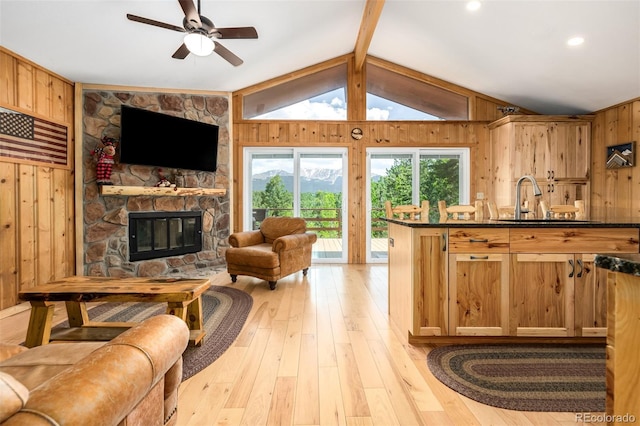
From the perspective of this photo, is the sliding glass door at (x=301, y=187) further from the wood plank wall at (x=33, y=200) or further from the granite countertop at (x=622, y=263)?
the granite countertop at (x=622, y=263)

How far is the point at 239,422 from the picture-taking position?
1465 mm

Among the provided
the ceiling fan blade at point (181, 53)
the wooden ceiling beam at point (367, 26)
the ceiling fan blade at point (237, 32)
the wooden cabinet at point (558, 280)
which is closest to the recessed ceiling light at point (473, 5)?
the wooden ceiling beam at point (367, 26)

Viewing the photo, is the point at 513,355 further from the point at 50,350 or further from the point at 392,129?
the point at 392,129

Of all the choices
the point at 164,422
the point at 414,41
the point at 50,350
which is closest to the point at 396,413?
the point at 164,422

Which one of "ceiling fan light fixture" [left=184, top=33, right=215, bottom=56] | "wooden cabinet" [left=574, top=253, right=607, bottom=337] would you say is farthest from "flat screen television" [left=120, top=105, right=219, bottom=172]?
"wooden cabinet" [left=574, top=253, right=607, bottom=337]

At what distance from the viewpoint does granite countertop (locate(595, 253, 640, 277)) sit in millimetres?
736

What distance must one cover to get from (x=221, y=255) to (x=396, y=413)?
13.1 feet

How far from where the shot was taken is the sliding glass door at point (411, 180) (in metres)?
5.39

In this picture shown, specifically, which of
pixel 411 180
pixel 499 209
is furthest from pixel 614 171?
pixel 411 180

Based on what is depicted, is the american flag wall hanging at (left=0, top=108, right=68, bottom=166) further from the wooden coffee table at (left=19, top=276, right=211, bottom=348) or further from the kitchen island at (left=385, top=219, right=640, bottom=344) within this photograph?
the kitchen island at (left=385, top=219, right=640, bottom=344)

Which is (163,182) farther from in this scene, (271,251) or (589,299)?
(589,299)

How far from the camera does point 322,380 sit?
181 centimetres

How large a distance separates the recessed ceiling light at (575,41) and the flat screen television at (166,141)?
15.5 ft

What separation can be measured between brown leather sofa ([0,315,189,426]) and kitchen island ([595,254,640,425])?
49.9 inches
